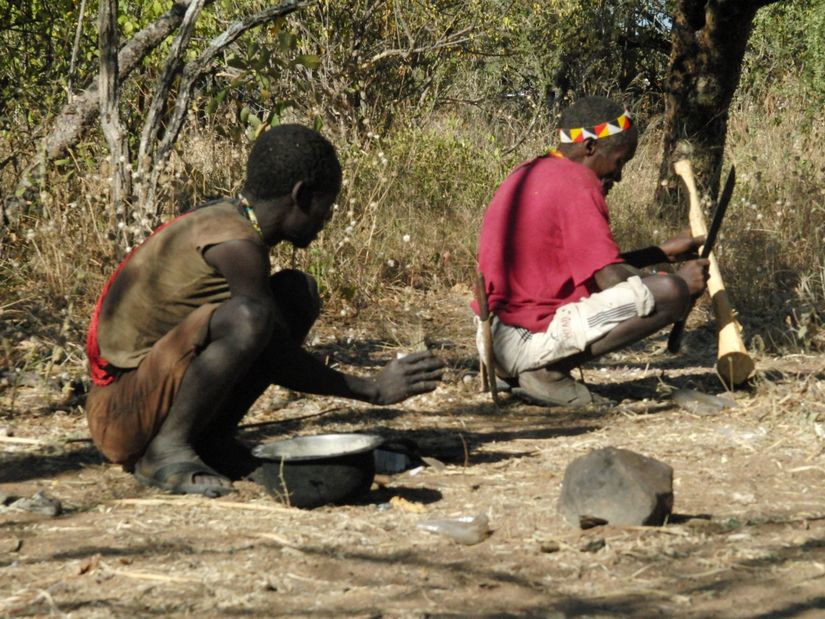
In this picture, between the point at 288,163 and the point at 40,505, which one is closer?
the point at 40,505

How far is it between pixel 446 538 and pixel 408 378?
596 millimetres

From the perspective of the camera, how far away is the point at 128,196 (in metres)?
6.11

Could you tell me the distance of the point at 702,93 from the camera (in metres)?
8.03

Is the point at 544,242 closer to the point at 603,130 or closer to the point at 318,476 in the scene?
the point at 603,130

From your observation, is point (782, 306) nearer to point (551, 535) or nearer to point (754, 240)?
point (754, 240)

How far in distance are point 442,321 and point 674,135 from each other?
8.03 feet

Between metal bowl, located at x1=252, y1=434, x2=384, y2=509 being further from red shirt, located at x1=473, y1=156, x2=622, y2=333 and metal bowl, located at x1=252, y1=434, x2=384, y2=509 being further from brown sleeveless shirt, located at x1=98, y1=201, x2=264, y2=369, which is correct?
red shirt, located at x1=473, y1=156, x2=622, y2=333

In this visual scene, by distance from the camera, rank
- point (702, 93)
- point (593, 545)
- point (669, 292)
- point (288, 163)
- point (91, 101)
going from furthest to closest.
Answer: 1. point (702, 93)
2. point (91, 101)
3. point (669, 292)
4. point (288, 163)
5. point (593, 545)

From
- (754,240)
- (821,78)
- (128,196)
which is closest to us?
(128,196)

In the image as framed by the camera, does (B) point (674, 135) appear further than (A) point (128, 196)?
Yes

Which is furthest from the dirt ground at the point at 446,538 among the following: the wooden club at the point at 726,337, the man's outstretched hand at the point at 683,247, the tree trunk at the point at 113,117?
the tree trunk at the point at 113,117

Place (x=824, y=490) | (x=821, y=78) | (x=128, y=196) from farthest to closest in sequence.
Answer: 1. (x=821, y=78)
2. (x=128, y=196)
3. (x=824, y=490)

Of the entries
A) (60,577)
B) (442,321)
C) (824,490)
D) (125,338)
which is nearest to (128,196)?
(442,321)

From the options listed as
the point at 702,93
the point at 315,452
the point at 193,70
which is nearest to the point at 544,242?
the point at 315,452
